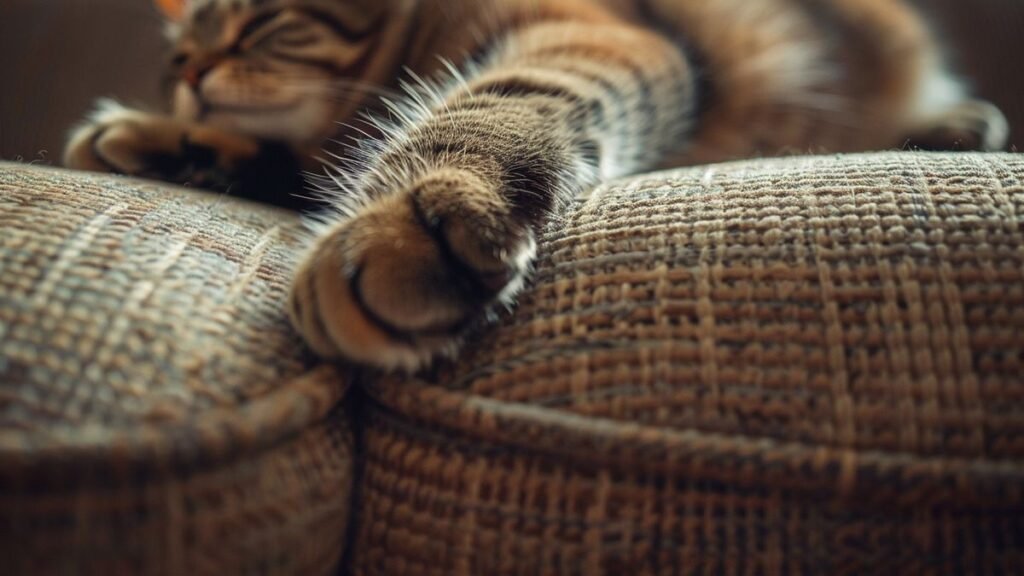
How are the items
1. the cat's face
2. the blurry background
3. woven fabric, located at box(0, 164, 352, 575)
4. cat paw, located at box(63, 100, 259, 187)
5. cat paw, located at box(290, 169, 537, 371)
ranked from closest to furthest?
woven fabric, located at box(0, 164, 352, 575) → cat paw, located at box(290, 169, 537, 371) → cat paw, located at box(63, 100, 259, 187) → the cat's face → the blurry background

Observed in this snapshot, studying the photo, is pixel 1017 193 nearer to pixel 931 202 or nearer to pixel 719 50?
pixel 931 202

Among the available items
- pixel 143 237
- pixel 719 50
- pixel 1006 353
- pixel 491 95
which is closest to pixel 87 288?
pixel 143 237

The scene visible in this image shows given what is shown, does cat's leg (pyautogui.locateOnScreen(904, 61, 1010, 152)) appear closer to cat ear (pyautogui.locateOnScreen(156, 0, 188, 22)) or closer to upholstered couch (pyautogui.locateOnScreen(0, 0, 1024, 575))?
upholstered couch (pyautogui.locateOnScreen(0, 0, 1024, 575))

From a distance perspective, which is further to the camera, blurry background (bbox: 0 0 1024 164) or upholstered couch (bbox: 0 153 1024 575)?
blurry background (bbox: 0 0 1024 164)

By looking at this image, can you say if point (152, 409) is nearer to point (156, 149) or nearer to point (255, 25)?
point (156, 149)

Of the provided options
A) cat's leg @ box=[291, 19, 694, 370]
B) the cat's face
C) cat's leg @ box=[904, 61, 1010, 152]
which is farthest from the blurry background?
cat's leg @ box=[291, 19, 694, 370]

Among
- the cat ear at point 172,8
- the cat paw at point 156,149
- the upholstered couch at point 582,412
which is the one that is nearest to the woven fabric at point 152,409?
the upholstered couch at point 582,412
